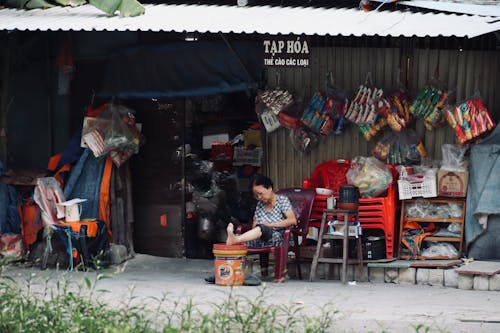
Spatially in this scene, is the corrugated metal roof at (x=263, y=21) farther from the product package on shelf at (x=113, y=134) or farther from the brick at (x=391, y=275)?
the brick at (x=391, y=275)

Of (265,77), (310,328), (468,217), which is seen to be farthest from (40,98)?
(310,328)

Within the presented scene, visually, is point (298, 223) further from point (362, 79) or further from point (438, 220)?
point (362, 79)

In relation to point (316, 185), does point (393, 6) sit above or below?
above

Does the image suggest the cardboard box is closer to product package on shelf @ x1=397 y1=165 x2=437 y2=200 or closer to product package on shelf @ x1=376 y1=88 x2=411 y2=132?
product package on shelf @ x1=397 y1=165 x2=437 y2=200

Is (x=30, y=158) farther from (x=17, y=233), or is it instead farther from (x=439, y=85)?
(x=439, y=85)

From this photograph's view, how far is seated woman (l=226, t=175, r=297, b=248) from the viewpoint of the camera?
11961 millimetres

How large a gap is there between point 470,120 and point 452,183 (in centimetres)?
75

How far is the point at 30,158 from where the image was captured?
1442cm

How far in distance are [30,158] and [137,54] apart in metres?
2.16

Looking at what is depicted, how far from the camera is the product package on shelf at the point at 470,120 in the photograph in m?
12.3

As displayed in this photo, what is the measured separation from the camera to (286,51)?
12680 millimetres

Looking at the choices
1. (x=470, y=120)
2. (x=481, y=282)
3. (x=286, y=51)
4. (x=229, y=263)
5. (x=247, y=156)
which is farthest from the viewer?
(x=247, y=156)

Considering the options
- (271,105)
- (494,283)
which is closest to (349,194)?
(271,105)

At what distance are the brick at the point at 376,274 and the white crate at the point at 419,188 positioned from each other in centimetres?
86
